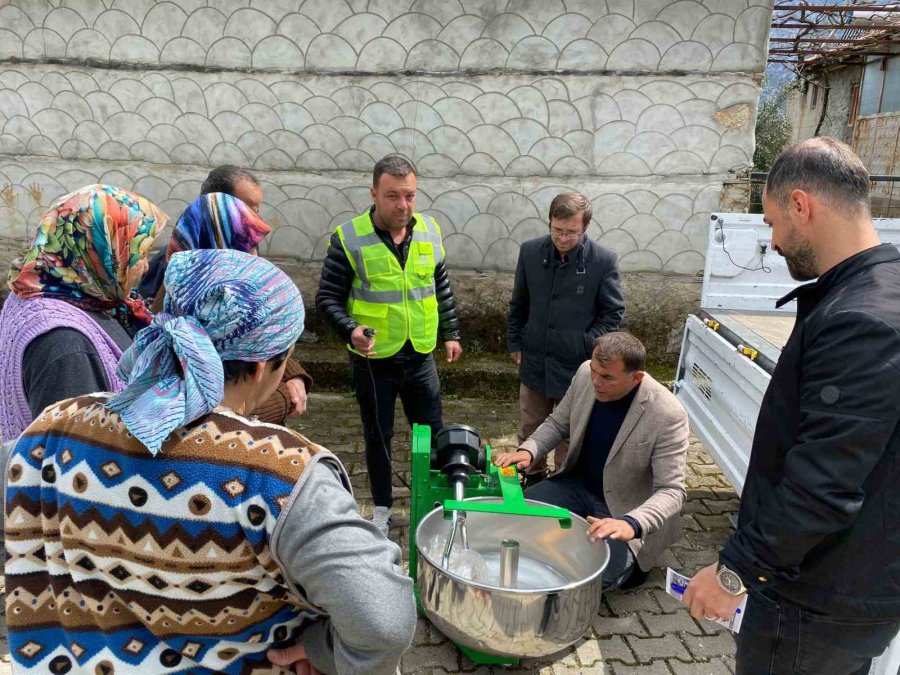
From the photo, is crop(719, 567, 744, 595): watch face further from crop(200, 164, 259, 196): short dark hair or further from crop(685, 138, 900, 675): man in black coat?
crop(200, 164, 259, 196): short dark hair

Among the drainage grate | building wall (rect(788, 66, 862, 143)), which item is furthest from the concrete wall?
building wall (rect(788, 66, 862, 143))

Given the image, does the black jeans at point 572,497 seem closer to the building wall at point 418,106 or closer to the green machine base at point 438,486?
the green machine base at point 438,486

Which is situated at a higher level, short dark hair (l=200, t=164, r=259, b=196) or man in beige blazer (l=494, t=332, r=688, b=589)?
short dark hair (l=200, t=164, r=259, b=196)

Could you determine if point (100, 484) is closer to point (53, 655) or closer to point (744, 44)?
point (53, 655)

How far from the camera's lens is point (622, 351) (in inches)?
110

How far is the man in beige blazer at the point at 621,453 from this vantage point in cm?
282

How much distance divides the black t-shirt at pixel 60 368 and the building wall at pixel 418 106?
385cm

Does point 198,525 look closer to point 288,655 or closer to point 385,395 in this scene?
point 288,655

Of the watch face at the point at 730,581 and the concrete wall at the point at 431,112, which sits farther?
the concrete wall at the point at 431,112

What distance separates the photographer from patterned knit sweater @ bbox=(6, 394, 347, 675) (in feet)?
3.37

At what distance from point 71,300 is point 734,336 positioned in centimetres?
295

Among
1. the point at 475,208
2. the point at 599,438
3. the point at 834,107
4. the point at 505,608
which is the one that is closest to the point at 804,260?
the point at 505,608

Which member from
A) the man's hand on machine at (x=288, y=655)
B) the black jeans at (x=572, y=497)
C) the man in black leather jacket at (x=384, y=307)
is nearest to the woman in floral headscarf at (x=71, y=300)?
the man's hand on machine at (x=288, y=655)

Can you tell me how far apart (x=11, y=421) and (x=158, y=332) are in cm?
92
